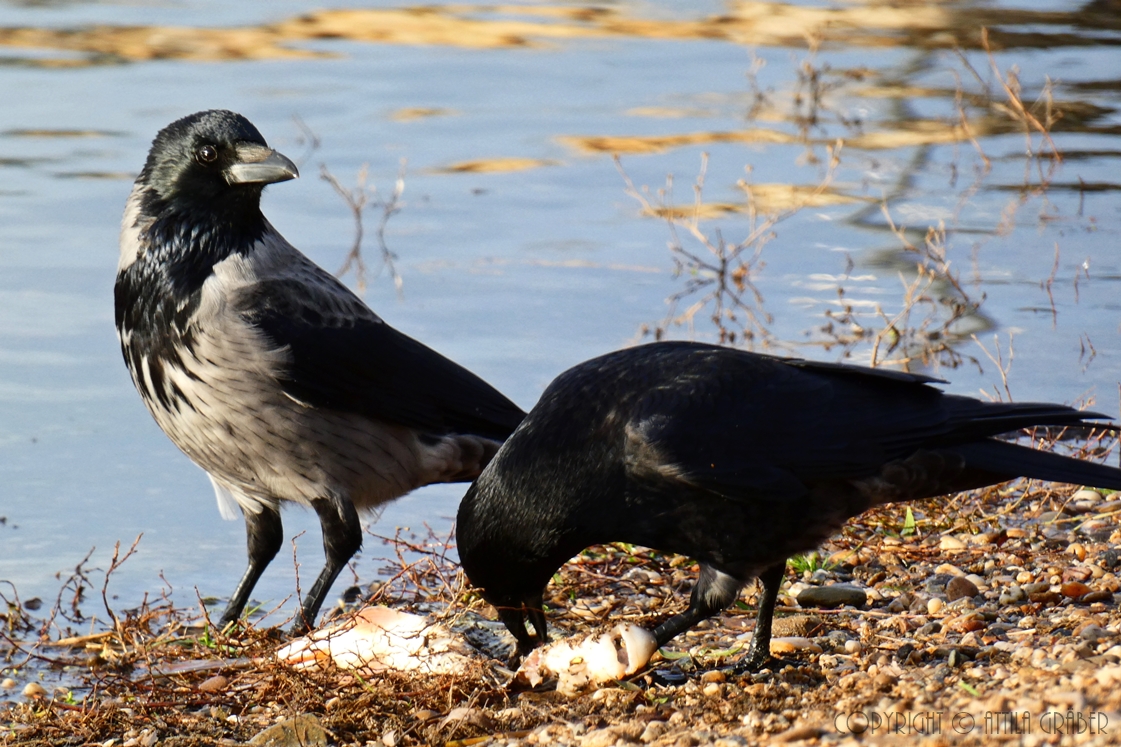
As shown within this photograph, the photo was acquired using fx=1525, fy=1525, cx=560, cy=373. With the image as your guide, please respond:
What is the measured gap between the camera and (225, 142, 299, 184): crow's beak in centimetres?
518

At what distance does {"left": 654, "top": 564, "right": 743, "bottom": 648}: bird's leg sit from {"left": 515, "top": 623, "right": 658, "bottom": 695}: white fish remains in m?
0.10

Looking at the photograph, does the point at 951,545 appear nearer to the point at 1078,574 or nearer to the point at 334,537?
the point at 1078,574

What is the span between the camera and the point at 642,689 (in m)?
4.09

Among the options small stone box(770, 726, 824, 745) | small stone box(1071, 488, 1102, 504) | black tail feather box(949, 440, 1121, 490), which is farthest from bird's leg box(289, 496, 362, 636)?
small stone box(1071, 488, 1102, 504)

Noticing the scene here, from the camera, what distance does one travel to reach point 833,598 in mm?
4902

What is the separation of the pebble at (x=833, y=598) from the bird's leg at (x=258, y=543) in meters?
1.93

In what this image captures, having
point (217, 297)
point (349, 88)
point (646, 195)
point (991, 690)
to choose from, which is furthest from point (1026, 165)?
point (991, 690)

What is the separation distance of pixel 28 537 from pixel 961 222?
19.3 ft

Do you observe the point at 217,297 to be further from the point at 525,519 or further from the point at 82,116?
the point at 82,116

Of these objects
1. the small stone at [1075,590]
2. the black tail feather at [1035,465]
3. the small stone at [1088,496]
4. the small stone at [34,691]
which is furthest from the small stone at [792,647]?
the small stone at [34,691]

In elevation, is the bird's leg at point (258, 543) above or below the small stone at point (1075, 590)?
below

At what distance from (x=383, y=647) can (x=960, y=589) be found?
183 cm

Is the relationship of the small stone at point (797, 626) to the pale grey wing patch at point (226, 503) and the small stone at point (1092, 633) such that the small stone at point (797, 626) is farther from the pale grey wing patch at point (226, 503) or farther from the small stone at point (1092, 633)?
the pale grey wing patch at point (226, 503)

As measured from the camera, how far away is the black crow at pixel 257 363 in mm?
5195
